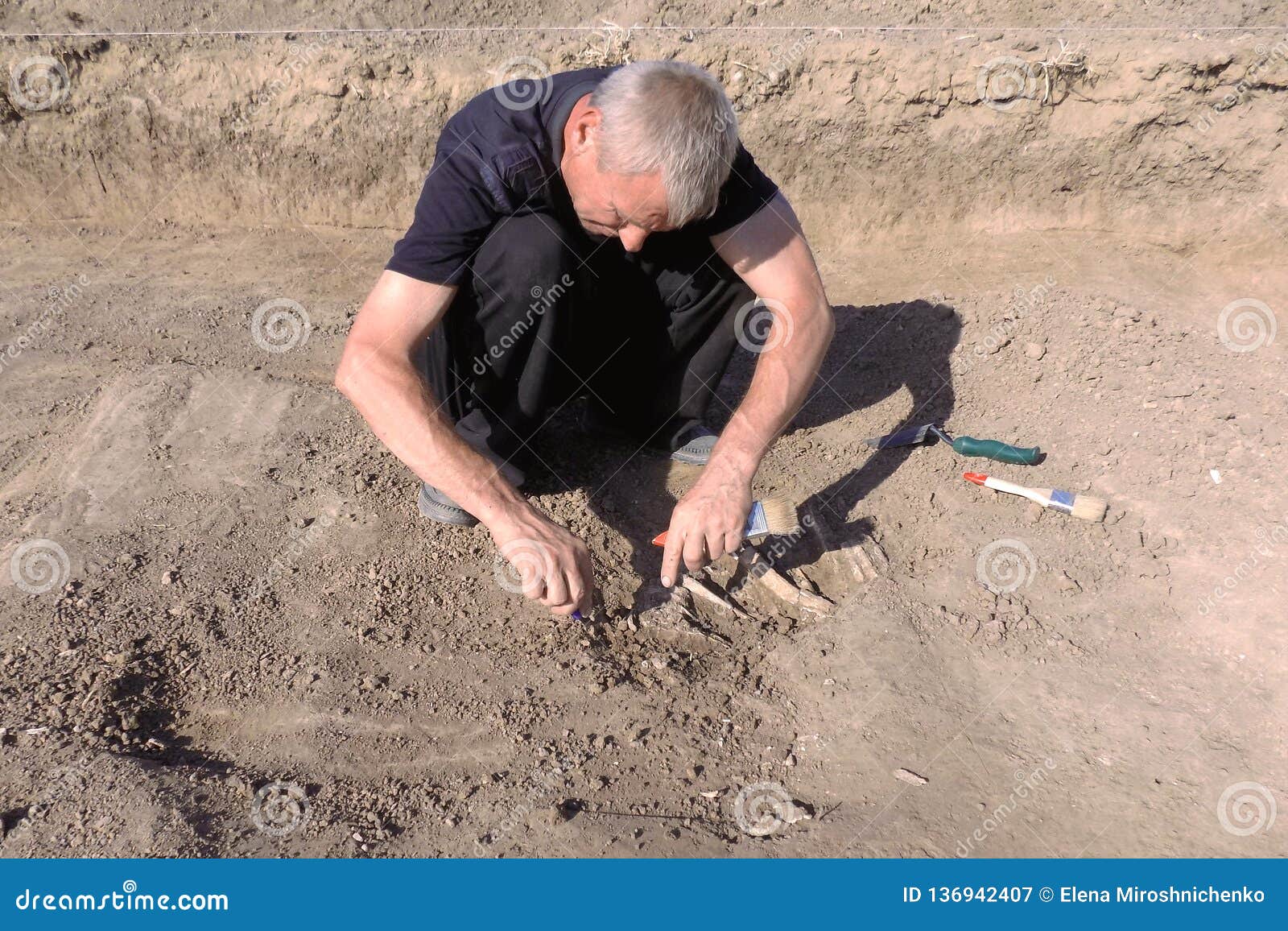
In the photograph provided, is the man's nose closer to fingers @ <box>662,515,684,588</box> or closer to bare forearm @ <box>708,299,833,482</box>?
bare forearm @ <box>708,299,833,482</box>

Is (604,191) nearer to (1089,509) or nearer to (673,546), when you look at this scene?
(673,546)

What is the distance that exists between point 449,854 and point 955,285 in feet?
10.6

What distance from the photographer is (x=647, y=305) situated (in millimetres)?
3002

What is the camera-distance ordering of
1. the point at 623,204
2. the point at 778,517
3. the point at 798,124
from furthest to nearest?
the point at 798,124, the point at 778,517, the point at 623,204

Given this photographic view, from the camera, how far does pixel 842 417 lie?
11.4 feet

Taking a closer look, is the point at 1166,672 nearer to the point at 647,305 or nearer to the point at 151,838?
the point at 647,305

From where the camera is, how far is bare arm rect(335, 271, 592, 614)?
7.28 feet

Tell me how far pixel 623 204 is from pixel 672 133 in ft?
0.70

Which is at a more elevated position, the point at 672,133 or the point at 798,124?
the point at 672,133

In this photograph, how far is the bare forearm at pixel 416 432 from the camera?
2.29 metres

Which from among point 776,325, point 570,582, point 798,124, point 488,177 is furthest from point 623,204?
point 798,124

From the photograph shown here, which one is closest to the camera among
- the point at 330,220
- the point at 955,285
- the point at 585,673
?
the point at 585,673

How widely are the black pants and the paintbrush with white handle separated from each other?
96 centimetres

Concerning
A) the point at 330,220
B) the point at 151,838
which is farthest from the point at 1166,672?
the point at 330,220
